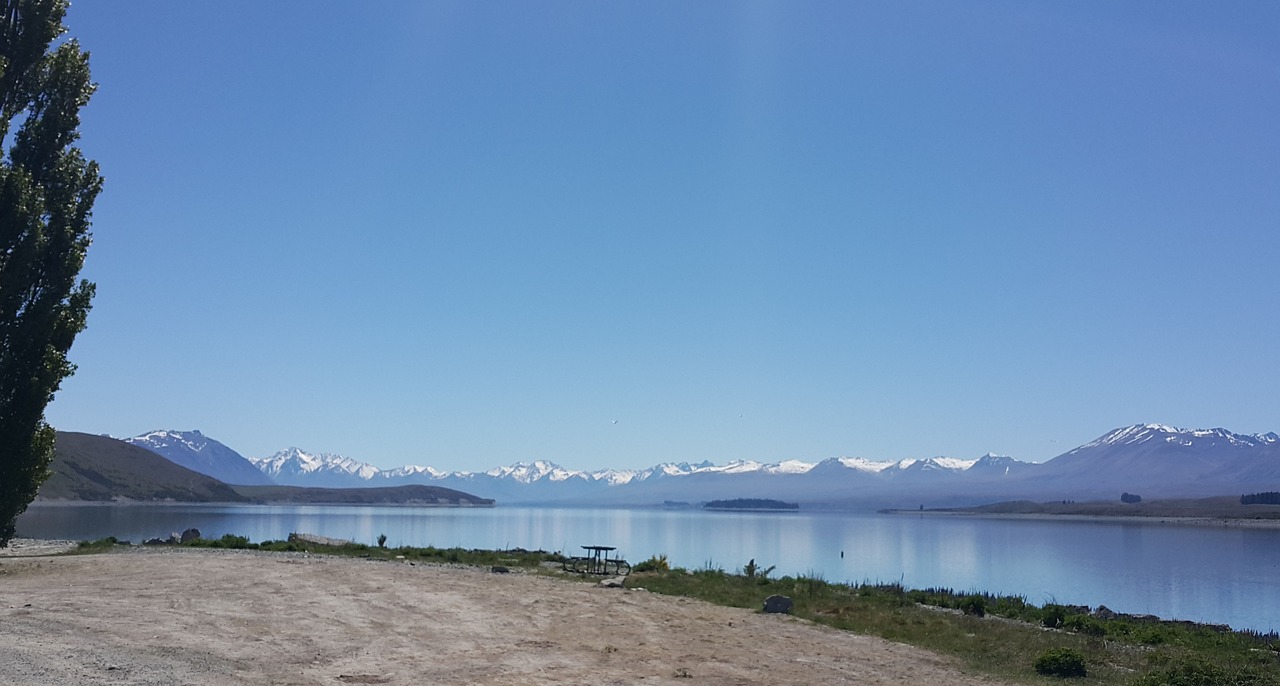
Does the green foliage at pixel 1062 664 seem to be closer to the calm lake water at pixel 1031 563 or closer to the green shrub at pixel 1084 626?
the green shrub at pixel 1084 626

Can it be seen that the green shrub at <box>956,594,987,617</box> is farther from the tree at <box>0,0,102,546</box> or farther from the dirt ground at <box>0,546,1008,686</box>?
the tree at <box>0,0,102,546</box>

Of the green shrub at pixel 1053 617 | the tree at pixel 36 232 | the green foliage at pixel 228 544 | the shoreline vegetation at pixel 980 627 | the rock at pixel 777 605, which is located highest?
the tree at pixel 36 232

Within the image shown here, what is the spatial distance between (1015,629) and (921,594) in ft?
27.6

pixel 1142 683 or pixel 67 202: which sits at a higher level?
pixel 67 202

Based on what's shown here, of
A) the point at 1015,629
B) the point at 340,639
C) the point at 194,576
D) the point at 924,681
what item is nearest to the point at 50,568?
the point at 194,576

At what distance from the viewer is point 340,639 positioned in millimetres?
16266

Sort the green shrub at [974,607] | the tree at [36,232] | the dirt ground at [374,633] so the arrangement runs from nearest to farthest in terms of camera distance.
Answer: the dirt ground at [374,633]
the tree at [36,232]
the green shrub at [974,607]

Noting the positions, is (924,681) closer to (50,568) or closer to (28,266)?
(50,568)

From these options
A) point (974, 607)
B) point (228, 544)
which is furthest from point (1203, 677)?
point (228, 544)

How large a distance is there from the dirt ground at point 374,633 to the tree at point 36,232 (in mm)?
3401

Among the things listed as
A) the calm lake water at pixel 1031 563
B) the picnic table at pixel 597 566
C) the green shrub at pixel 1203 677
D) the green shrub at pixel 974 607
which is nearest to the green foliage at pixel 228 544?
the picnic table at pixel 597 566

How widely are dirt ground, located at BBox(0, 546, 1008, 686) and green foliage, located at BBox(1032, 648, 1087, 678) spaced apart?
1.81 metres

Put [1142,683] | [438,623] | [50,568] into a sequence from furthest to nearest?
[50,568] → [438,623] → [1142,683]

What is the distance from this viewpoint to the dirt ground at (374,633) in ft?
45.0
